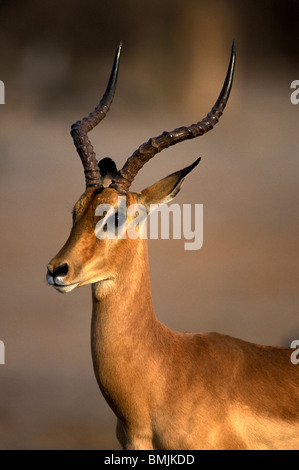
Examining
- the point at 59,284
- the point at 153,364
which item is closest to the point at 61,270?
the point at 59,284

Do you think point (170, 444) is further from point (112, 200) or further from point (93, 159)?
point (93, 159)

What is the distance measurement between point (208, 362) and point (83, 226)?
1.05 meters

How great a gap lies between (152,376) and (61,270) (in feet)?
2.59

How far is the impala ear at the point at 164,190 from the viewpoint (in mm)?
3881

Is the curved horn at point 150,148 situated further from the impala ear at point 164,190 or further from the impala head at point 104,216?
the impala ear at point 164,190

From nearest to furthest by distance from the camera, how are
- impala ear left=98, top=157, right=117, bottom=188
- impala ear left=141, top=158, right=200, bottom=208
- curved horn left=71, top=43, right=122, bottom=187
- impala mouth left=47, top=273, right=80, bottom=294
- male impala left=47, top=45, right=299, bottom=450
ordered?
impala mouth left=47, top=273, right=80, bottom=294 → male impala left=47, top=45, right=299, bottom=450 → impala ear left=141, top=158, right=200, bottom=208 → curved horn left=71, top=43, right=122, bottom=187 → impala ear left=98, top=157, right=117, bottom=188

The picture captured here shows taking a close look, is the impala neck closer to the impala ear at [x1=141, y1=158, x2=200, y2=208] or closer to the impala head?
the impala head

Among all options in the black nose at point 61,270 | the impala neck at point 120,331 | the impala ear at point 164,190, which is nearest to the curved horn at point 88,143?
the impala ear at point 164,190

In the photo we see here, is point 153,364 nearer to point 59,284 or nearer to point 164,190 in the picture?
point 59,284

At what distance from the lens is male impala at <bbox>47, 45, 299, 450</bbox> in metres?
3.67

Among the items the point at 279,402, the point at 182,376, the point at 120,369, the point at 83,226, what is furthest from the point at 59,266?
the point at 279,402

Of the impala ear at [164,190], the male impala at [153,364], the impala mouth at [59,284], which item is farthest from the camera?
the impala ear at [164,190]

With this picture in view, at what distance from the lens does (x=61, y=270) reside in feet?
11.5

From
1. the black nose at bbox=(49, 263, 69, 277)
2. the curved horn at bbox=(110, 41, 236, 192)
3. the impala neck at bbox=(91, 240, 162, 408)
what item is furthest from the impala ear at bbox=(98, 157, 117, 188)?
the black nose at bbox=(49, 263, 69, 277)
